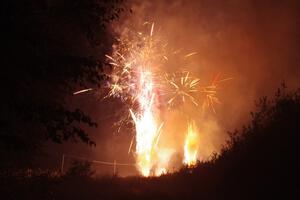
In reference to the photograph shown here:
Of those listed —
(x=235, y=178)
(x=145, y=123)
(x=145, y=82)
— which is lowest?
(x=235, y=178)

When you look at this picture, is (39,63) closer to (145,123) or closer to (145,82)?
(145,82)

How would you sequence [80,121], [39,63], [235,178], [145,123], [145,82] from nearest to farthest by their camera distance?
[39,63] → [80,121] → [235,178] → [145,82] → [145,123]

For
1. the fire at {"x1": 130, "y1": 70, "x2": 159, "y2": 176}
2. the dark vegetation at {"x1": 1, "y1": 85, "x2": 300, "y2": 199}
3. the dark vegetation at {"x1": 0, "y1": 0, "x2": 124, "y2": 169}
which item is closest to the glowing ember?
the fire at {"x1": 130, "y1": 70, "x2": 159, "y2": 176}

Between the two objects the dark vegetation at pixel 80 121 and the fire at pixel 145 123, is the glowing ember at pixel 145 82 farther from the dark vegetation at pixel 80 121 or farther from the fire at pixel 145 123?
the dark vegetation at pixel 80 121

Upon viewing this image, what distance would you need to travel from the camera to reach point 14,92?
7.82m

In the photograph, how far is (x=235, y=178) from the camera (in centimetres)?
1053

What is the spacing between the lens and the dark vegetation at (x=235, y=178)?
9784 mm

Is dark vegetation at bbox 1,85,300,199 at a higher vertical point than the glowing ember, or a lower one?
lower

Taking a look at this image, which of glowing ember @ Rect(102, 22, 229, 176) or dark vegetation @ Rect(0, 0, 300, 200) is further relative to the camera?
glowing ember @ Rect(102, 22, 229, 176)

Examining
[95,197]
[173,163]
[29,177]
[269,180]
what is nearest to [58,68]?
[269,180]

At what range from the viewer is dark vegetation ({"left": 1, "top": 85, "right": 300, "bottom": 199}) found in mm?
9784

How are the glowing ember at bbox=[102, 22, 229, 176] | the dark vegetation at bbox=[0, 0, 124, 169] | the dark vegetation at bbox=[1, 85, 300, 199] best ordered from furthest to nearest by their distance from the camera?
the glowing ember at bbox=[102, 22, 229, 176]
the dark vegetation at bbox=[1, 85, 300, 199]
the dark vegetation at bbox=[0, 0, 124, 169]

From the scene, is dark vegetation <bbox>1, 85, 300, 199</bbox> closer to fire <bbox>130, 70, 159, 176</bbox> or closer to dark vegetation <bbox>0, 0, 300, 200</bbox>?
dark vegetation <bbox>0, 0, 300, 200</bbox>

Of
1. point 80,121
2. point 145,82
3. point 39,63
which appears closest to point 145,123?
point 145,82
